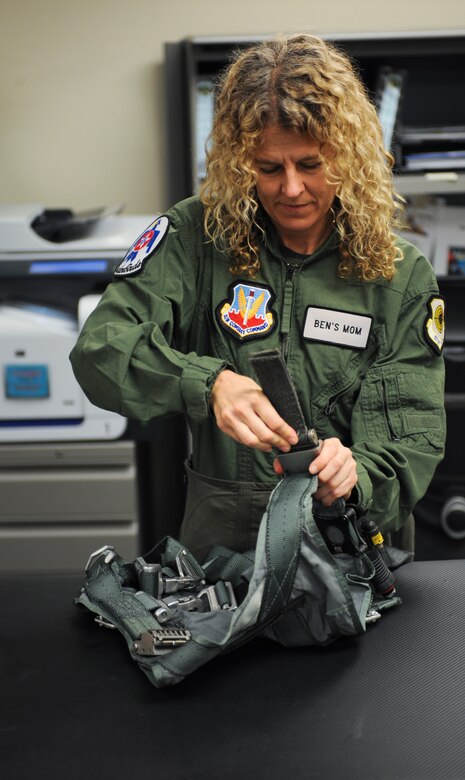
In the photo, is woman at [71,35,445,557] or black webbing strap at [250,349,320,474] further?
woman at [71,35,445,557]

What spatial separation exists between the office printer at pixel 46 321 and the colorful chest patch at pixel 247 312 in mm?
1036

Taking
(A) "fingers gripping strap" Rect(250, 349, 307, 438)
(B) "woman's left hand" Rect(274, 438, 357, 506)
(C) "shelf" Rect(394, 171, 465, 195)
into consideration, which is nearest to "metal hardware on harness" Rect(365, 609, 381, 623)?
Result: (B) "woman's left hand" Rect(274, 438, 357, 506)

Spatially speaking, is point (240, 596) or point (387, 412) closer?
point (240, 596)

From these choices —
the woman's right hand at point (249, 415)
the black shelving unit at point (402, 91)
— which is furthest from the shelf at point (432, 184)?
the woman's right hand at point (249, 415)

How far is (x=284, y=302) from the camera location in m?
1.27

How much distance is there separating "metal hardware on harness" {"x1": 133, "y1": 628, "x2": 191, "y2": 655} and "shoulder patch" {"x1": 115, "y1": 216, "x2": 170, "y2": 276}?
0.58 meters

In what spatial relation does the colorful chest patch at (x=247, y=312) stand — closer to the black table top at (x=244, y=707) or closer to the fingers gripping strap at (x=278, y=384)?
the fingers gripping strap at (x=278, y=384)

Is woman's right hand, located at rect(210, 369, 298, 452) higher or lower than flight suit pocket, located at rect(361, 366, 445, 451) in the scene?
higher

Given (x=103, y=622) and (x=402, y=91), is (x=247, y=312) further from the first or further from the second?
(x=402, y=91)

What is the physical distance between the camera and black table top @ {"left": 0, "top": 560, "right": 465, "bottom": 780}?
751 mm

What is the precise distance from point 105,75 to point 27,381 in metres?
1.30

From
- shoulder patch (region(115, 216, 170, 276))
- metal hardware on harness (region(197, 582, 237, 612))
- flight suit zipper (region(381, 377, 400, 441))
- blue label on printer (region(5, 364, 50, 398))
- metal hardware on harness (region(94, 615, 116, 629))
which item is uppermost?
shoulder patch (region(115, 216, 170, 276))

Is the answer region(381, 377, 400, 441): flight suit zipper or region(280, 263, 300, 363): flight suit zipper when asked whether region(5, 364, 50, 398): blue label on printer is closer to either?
region(280, 263, 300, 363): flight suit zipper

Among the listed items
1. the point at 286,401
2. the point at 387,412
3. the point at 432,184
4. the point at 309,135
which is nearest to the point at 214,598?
the point at 286,401
